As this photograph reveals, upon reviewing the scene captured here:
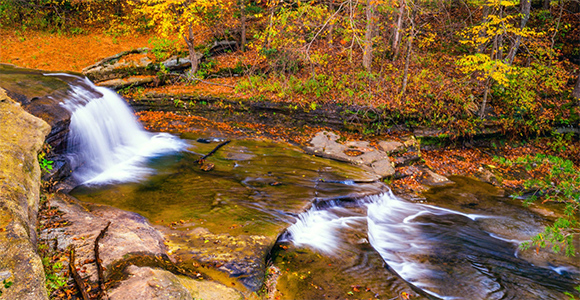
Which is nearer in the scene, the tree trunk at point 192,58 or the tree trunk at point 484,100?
the tree trunk at point 484,100

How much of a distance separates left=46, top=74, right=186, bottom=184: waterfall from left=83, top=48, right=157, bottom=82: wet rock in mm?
1017

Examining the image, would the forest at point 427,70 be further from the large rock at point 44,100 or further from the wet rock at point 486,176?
the large rock at point 44,100

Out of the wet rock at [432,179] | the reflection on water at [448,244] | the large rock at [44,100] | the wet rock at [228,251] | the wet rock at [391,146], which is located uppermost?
the large rock at [44,100]

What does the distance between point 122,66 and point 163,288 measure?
39.6ft

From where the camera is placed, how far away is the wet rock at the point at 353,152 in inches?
375

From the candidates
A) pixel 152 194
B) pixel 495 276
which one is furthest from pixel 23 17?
pixel 495 276

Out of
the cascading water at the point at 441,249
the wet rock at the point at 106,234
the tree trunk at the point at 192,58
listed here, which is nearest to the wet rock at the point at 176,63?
the tree trunk at the point at 192,58

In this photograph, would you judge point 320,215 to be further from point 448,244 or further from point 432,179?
point 432,179

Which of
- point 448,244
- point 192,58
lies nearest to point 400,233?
point 448,244

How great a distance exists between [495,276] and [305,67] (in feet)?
35.4

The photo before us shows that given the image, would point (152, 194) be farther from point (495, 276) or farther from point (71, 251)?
point (495, 276)

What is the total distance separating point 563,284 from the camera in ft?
19.4

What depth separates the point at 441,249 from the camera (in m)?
6.66

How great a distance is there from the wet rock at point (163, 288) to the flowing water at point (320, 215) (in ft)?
1.88
